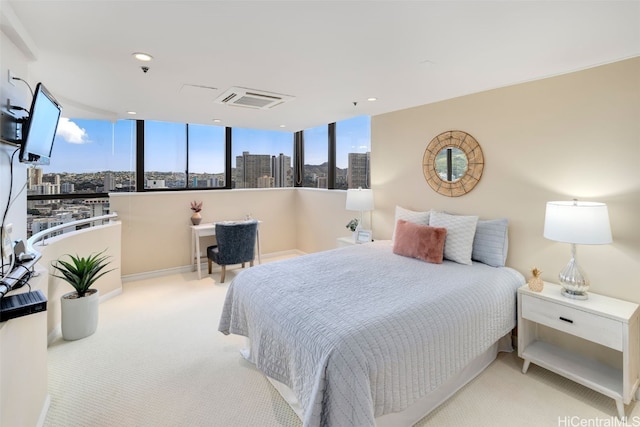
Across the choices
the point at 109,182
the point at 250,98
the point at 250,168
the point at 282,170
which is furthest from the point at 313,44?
the point at 282,170

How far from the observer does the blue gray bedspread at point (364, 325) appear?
4.93 feet

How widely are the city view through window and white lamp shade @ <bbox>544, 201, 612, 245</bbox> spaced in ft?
8.23

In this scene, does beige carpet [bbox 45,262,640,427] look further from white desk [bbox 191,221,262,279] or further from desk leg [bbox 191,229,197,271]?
desk leg [bbox 191,229,197,271]

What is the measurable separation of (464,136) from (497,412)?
2355 millimetres

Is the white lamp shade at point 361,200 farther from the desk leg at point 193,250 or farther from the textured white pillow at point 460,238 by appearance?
the desk leg at point 193,250

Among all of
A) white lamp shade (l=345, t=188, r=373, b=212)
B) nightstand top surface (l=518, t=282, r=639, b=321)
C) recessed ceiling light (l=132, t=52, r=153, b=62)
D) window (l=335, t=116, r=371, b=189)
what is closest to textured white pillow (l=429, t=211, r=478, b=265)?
nightstand top surface (l=518, t=282, r=639, b=321)

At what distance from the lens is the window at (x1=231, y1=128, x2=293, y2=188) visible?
17.9 feet

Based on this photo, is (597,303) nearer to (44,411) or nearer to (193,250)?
(44,411)

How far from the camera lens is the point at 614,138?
88.0 inches

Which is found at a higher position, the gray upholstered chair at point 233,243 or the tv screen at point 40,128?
the tv screen at point 40,128

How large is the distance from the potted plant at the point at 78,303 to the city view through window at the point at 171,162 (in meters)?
0.52

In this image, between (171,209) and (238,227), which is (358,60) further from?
(171,209)

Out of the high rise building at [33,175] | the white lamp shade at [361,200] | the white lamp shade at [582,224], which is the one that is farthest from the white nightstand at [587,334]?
the high rise building at [33,175]

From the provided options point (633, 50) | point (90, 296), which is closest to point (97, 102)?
point (90, 296)
